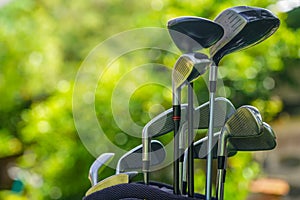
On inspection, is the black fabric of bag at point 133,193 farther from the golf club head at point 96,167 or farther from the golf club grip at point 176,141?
the golf club head at point 96,167

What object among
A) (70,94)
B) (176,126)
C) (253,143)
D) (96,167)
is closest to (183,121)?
(176,126)

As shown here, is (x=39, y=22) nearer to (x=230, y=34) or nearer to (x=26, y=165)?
(x=26, y=165)

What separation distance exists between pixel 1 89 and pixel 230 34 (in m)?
2.86

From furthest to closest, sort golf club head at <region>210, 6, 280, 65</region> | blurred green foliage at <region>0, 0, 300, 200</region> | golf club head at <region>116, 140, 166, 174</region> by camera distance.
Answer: blurred green foliage at <region>0, 0, 300, 200</region> < golf club head at <region>116, 140, 166, 174</region> < golf club head at <region>210, 6, 280, 65</region>

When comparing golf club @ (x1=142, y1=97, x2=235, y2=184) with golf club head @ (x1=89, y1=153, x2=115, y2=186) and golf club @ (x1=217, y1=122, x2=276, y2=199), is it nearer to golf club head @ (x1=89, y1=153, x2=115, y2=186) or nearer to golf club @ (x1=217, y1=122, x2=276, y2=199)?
golf club @ (x1=217, y1=122, x2=276, y2=199)

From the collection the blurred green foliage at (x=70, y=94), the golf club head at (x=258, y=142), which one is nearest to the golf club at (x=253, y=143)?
the golf club head at (x=258, y=142)

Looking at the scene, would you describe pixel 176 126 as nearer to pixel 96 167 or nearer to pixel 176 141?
pixel 176 141

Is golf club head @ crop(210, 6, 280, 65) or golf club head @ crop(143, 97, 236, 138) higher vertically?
golf club head @ crop(210, 6, 280, 65)

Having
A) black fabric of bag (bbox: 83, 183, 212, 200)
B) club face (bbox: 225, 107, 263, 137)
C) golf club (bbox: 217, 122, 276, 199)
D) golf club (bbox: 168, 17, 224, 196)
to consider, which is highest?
golf club (bbox: 168, 17, 224, 196)

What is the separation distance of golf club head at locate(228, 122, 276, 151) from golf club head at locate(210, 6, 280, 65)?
154mm

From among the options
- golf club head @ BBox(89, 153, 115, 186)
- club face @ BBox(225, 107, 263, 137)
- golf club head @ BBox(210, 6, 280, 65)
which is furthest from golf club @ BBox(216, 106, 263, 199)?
golf club head @ BBox(89, 153, 115, 186)

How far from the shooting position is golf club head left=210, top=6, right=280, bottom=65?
0.92 metres

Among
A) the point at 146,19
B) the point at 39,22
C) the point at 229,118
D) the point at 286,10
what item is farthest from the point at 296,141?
the point at 229,118

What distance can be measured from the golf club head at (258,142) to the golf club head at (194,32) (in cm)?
18
